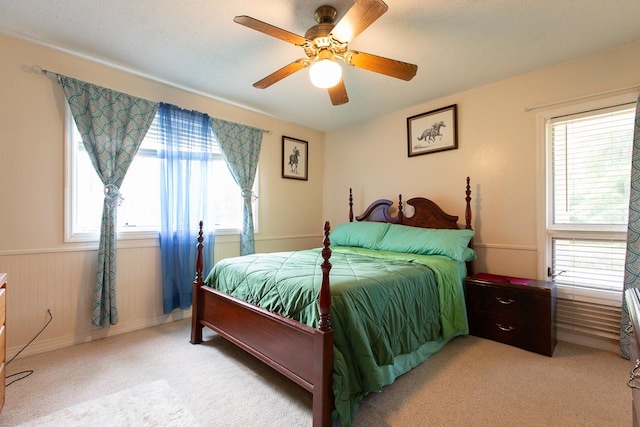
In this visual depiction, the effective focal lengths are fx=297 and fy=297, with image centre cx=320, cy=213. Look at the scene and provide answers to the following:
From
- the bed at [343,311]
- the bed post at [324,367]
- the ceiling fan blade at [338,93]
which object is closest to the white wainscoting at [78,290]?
the bed at [343,311]

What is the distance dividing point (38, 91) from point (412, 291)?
3.35m

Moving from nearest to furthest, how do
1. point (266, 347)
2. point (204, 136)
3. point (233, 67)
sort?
1. point (266, 347)
2. point (233, 67)
3. point (204, 136)

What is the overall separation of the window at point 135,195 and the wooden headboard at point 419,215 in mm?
1739

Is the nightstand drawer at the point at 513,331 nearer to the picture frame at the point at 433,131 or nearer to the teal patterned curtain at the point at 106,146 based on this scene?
the picture frame at the point at 433,131

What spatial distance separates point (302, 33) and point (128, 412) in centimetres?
273

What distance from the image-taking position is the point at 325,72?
1936mm

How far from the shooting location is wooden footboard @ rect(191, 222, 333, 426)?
1512 millimetres

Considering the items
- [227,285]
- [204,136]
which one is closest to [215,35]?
[204,136]

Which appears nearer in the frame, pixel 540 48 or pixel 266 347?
pixel 266 347

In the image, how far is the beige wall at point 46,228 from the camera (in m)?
2.30

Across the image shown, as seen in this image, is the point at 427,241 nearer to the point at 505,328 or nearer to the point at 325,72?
the point at 505,328

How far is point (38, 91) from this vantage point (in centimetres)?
242

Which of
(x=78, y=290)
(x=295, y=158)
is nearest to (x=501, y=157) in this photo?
(x=295, y=158)

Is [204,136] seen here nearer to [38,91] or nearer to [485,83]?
[38,91]
